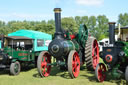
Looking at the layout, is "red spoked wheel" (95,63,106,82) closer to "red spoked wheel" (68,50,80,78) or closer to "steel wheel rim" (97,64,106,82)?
"steel wheel rim" (97,64,106,82)

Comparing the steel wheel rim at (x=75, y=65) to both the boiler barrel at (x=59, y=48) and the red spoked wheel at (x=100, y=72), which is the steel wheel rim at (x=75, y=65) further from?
the red spoked wheel at (x=100, y=72)

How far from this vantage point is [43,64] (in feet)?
19.6

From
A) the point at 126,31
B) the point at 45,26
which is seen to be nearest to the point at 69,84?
the point at 126,31

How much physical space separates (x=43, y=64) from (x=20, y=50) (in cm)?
209

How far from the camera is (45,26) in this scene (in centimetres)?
3111

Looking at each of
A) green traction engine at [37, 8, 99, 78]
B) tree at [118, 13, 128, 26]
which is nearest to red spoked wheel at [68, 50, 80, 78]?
green traction engine at [37, 8, 99, 78]

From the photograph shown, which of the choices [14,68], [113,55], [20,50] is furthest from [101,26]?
[113,55]

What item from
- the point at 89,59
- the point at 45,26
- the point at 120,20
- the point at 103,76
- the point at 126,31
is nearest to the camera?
the point at 103,76

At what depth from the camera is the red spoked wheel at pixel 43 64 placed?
572cm

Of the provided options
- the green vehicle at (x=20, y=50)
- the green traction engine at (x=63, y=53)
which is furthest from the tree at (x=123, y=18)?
the green traction engine at (x=63, y=53)

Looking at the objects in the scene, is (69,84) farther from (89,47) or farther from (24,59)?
(24,59)

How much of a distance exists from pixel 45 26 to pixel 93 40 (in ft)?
80.2

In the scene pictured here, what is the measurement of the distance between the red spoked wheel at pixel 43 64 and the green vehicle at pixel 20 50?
53.9 inches

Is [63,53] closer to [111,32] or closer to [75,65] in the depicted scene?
[75,65]
